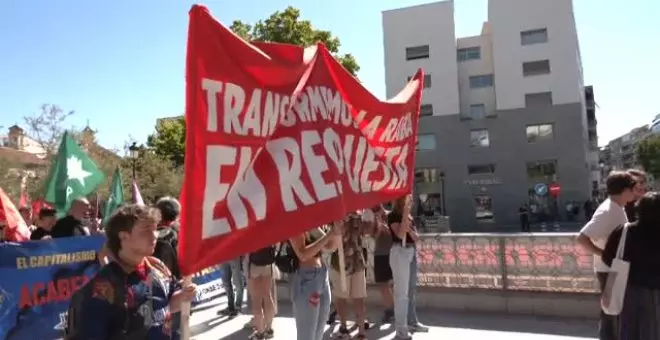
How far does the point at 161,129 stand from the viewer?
2014 inches

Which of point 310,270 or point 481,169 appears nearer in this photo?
point 310,270

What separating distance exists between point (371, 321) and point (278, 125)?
4.82 meters

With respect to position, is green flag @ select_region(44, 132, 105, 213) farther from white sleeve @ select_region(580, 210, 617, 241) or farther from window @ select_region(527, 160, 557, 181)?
window @ select_region(527, 160, 557, 181)

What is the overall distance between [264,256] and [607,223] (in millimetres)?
3732

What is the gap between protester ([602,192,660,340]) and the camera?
12.0 ft

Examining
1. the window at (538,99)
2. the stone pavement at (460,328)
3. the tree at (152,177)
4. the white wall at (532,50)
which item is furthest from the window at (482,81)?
the stone pavement at (460,328)

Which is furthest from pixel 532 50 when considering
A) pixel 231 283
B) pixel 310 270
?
pixel 310 270

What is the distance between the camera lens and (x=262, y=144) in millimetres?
3213

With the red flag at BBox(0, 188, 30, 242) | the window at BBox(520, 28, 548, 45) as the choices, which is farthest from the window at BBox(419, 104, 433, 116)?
the red flag at BBox(0, 188, 30, 242)

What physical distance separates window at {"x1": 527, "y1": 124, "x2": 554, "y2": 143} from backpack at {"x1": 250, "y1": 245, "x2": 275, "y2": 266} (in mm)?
35073

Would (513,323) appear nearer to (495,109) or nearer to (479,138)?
(479,138)

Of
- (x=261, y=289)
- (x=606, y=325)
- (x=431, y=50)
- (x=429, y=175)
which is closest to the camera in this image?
(x=606, y=325)

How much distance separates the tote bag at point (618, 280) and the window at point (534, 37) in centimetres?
3775

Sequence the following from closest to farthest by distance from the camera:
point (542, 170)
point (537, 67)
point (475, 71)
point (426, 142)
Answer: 1. point (542, 170)
2. point (537, 67)
3. point (426, 142)
4. point (475, 71)
